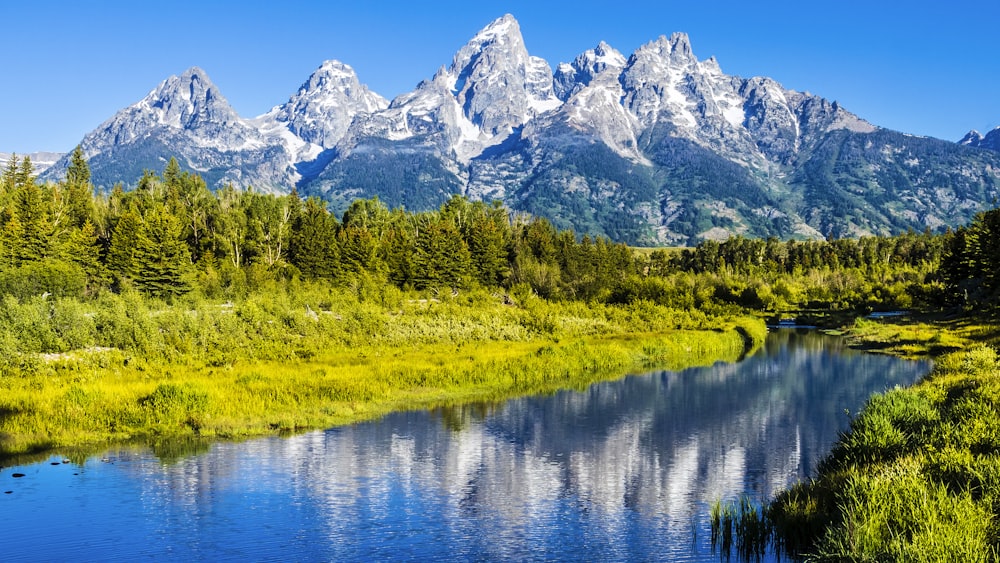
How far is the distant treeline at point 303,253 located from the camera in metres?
95.1

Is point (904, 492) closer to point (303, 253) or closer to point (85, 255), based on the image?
point (85, 255)

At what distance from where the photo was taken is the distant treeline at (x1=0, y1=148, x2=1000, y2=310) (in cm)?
9512

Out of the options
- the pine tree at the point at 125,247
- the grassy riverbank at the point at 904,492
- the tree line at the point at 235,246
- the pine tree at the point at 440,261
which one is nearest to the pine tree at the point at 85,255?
the tree line at the point at 235,246

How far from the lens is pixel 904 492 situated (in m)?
20.4

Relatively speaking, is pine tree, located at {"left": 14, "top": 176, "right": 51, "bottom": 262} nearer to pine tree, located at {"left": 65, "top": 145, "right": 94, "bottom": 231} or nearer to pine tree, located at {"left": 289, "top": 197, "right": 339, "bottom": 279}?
pine tree, located at {"left": 65, "top": 145, "right": 94, "bottom": 231}

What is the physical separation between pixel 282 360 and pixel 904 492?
4797 centimetres

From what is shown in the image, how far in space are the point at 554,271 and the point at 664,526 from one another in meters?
110

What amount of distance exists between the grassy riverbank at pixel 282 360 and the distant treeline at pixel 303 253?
13913 millimetres

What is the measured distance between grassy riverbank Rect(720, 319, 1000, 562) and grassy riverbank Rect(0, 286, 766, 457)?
2629 centimetres

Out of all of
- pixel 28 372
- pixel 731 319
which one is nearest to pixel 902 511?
Answer: pixel 28 372

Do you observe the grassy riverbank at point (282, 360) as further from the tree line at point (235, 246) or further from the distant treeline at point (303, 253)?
the distant treeline at point (303, 253)

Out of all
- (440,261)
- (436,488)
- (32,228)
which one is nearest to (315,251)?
(440,261)

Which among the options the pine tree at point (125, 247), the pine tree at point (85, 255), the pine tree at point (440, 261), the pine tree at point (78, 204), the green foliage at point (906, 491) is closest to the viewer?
the green foliage at point (906, 491)

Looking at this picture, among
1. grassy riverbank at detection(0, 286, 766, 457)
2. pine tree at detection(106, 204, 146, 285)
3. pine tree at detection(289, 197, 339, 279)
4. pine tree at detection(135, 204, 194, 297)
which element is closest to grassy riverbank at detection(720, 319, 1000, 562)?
grassy riverbank at detection(0, 286, 766, 457)
